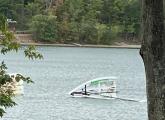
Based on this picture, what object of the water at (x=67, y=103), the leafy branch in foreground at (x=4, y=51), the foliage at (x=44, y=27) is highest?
the leafy branch in foreground at (x=4, y=51)

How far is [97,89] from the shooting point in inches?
1633

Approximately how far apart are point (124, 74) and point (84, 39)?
58.1 metres

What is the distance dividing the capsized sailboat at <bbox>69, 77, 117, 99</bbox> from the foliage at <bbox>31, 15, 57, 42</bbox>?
71569mm

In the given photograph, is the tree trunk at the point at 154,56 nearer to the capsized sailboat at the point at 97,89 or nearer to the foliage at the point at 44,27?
the capsized sailboat at the point at 97,89

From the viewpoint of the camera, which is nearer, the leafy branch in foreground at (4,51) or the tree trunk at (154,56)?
the tree trunk at (154,56)

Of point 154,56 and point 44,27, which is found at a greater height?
point 154,56

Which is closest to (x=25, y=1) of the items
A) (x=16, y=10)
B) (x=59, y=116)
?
(x=16, y=10)

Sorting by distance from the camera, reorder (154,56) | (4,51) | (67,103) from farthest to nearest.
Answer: (67,103) < (4,51) < (154,56)

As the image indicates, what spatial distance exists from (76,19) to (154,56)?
117 m

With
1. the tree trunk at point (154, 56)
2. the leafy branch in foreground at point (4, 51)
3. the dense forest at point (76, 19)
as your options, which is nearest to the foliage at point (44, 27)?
the dense forest at point (76, 19)

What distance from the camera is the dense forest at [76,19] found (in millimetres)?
115688

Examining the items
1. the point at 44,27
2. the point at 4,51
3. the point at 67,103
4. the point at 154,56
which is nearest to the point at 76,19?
the point at 44,27

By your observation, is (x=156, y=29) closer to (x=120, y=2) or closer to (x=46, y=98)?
(x=46, y=98)

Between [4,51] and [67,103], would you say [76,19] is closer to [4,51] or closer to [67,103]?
[67,103]
